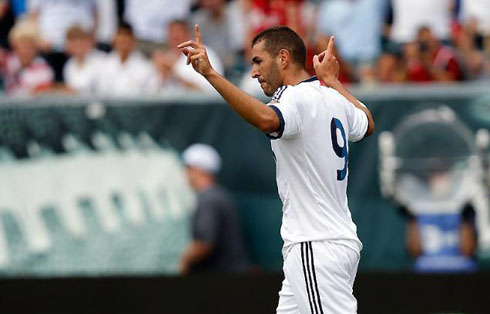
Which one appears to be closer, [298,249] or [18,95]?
[298,249]

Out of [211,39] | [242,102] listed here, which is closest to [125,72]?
[211,39]

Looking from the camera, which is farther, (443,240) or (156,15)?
(156,15)

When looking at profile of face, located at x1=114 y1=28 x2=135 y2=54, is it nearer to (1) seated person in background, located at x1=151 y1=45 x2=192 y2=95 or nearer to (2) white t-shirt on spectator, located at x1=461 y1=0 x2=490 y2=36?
(1) seated person in background, located at x1=151 y1=45 x2=192 y2=95

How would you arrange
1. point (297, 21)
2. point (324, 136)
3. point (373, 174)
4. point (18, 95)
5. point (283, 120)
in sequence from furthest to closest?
point (297, 21)
point (18, 95)
point (373, 174)
point (324, 136)
point (283, 120)

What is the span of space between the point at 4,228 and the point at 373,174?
334 cm

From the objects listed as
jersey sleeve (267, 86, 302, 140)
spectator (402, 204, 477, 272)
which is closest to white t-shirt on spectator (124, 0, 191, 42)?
spectator (402, 204, 477, 272)

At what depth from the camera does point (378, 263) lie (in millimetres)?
9711

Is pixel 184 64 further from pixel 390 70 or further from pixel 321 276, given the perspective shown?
pixel 321 276

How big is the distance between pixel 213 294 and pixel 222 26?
2868mm

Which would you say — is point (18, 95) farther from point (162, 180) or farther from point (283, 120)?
point (283, 120)

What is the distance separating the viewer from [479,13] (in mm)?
11125

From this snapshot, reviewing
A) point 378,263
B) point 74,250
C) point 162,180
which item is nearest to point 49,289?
point 74,250

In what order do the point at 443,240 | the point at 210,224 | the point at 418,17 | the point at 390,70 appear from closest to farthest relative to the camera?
the point at 443,240, the point at 210,224, the point at 390,70, the point at 418,17

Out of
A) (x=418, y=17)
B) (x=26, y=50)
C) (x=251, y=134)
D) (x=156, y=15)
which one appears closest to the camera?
(x=251, y=134)
